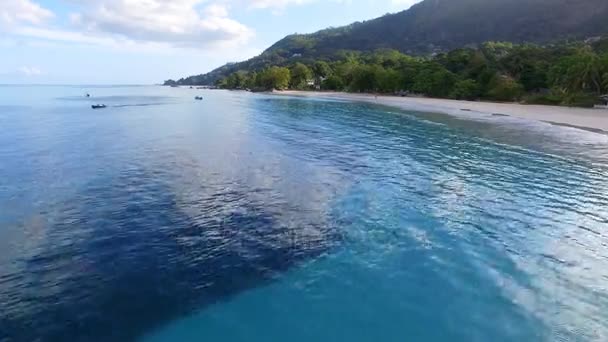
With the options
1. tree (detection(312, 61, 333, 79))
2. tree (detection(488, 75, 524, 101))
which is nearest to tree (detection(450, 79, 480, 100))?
tree (detection(488, 75, 524, 101))

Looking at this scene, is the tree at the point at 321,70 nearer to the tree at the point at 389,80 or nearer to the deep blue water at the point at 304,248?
the tree at the point at 389,80

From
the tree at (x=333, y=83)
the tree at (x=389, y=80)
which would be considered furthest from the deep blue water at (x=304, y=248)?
the tree at (x=333, y=83)

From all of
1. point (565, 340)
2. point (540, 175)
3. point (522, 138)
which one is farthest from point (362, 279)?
point (522, 138)

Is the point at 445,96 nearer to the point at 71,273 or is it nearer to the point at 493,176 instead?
the point at 493,176

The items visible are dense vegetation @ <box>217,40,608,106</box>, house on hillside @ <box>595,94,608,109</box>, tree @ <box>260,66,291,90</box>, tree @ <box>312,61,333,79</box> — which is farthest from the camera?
tree @ <box>312,61,333,79</box>

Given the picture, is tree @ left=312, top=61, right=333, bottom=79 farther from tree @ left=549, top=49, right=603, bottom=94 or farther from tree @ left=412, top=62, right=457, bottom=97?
tree @ left=549, top=49, right=603, bottom=94
